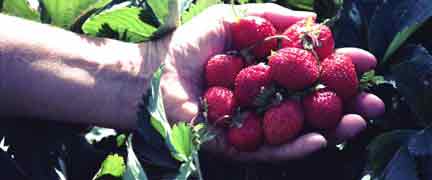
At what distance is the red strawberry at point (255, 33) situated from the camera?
0.98 m

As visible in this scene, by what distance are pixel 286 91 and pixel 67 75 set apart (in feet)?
1.17

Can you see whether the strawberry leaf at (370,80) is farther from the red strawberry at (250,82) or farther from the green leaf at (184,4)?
the green leaf at (184,4)

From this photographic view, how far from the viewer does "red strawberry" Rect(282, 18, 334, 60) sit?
0.94 metres

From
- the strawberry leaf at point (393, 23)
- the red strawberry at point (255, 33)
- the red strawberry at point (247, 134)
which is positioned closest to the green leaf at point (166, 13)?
the red strawberry at point (255, 33)

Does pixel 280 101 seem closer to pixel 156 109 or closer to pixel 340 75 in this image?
pixel 340 75

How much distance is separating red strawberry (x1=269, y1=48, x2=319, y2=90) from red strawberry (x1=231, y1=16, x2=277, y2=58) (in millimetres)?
69

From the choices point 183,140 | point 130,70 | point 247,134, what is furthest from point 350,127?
point 130,70

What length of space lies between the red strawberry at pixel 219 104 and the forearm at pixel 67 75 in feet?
0.44

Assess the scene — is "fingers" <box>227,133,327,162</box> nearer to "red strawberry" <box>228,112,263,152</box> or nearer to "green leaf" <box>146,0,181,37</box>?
"red strawberry" <box>228,112,263,152</box>

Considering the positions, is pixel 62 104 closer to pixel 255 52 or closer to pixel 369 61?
pixel 255 52

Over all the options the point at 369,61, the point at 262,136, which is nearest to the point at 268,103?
the point at 262,136

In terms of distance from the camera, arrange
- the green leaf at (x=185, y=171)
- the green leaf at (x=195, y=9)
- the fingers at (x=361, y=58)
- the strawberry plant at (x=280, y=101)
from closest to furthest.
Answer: the green leaf at (x=185, y=171), the strawberry plant at (x=280, y=101), the fingers at (x=361, y=58), the green leaf at (x=195, y=9)

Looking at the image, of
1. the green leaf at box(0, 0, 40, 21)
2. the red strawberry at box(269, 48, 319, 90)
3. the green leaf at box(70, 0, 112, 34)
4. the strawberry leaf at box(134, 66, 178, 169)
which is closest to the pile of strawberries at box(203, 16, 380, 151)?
the red strawberry at box(269, 48, 319, 90)

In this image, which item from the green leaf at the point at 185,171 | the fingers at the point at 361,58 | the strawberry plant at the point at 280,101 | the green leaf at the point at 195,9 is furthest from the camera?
the green leaf at the point at 195,9
